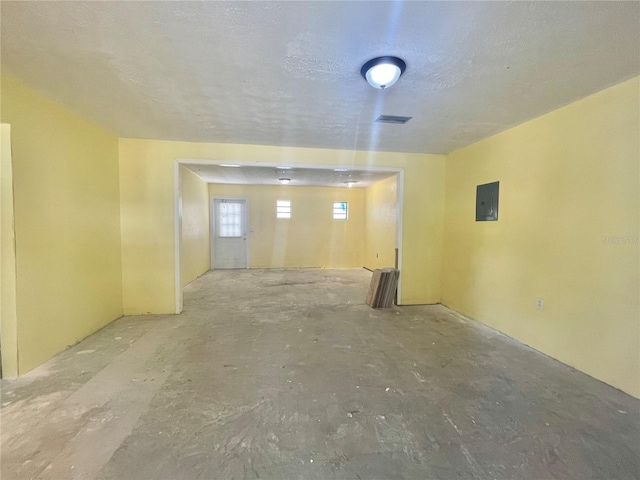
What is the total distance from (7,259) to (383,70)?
10.8ft

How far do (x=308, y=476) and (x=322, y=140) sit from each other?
3549mm

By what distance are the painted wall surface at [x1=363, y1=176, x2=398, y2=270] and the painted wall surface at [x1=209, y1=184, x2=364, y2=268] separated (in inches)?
14.9

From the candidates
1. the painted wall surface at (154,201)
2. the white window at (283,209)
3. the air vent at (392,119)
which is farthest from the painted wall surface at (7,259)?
the white window at (283,209)

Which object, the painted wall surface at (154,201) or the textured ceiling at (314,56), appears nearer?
the textured ceiling at (314,56)

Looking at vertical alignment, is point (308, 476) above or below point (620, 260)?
below

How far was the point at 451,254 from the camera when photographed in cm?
446

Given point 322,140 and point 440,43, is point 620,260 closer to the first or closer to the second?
point 440,43

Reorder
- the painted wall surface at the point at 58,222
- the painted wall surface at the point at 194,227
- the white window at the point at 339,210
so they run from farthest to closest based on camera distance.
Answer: the white window at the point at 339,210, the painted wall surface at the point at 194,227, the painted wall surface at the point at 58,222

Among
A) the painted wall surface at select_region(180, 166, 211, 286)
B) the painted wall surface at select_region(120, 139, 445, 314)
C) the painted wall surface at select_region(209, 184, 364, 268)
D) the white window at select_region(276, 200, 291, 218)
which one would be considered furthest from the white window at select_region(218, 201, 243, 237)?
the painted wall surface at select_region(120, 139, 445, 314)

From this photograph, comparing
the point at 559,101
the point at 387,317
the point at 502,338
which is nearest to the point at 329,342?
the point at 387,317

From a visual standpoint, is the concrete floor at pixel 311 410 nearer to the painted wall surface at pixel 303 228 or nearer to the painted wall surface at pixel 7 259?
the painted wall surface at pixel 7 259

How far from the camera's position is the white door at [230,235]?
8000 millimetres

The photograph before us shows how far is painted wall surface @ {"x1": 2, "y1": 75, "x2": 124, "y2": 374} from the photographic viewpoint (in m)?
2.35

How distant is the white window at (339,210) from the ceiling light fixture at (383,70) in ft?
21.1
